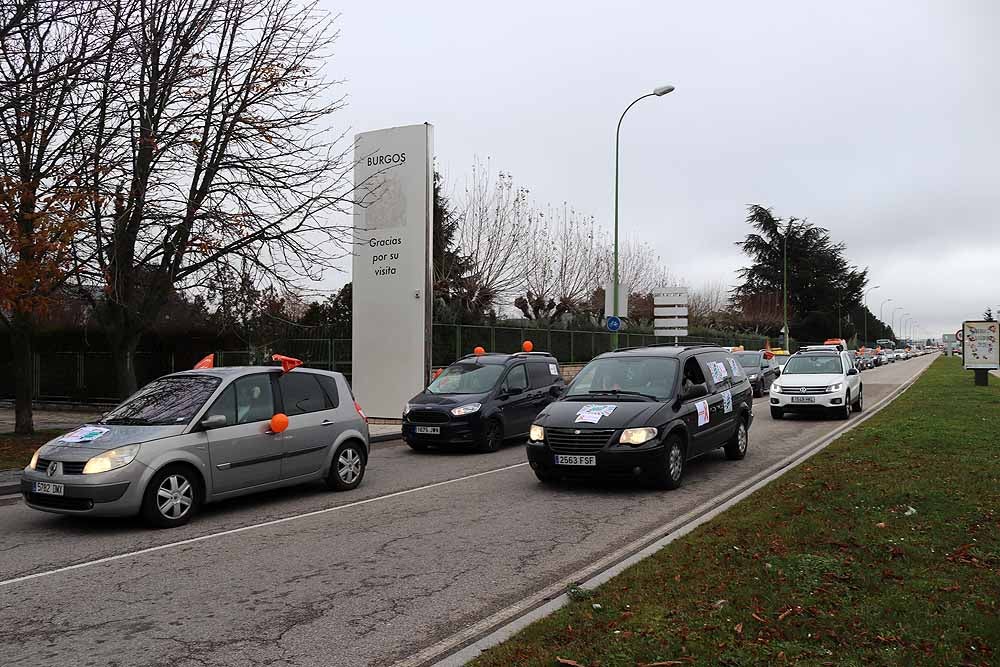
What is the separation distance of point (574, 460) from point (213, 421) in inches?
162

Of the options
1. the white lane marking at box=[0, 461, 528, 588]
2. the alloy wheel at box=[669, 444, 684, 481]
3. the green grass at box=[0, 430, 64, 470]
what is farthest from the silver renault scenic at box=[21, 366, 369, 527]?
the green grass at box=[0, 430, 64, 470]

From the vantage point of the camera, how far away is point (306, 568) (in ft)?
21.0

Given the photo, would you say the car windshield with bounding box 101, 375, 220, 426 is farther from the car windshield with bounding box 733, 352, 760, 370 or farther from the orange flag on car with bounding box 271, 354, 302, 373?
the car windshield with bounding box 733, 352, 760, 370

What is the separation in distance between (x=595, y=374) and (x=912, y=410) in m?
11.8

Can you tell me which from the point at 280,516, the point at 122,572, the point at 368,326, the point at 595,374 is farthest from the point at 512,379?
the point at 122,572

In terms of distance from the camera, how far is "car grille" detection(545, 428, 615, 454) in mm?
9383

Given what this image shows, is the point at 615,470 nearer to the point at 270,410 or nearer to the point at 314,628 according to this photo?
the point at 270,410

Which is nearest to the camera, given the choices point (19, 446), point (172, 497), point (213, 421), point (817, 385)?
point (172, 497)

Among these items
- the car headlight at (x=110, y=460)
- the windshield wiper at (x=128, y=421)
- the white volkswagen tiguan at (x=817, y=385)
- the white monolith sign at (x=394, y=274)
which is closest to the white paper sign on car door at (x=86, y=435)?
the windshield wiper at (x=128, y=421)

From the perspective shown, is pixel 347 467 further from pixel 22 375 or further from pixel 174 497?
pixel 22 375

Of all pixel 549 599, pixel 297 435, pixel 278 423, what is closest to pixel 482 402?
pixel 297 435

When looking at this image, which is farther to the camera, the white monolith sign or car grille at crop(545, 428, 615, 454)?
the white monolith sign

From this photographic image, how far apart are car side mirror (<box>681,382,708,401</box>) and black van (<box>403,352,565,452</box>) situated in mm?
4428

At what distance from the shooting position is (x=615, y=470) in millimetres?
9336
